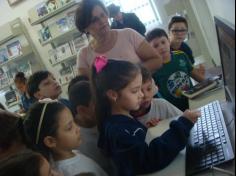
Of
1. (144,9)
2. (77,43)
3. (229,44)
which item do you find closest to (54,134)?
(229,44)

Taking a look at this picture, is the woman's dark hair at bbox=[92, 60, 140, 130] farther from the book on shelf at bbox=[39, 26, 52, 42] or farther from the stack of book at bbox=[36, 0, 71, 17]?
the book on shelf at bbox=[39, 26, 52, 42]

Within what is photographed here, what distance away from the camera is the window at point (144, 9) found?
4828mm

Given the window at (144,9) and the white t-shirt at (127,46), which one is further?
the window at (144,9)

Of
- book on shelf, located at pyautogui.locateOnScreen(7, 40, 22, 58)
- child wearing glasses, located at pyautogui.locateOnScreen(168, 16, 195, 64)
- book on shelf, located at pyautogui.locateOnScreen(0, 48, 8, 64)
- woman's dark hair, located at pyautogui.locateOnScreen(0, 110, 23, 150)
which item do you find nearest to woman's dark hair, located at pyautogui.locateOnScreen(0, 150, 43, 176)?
woman's dark hair, located at pyautogui.locateOnScreen(0, 110, 23, 150)

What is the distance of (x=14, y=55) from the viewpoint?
198 inches

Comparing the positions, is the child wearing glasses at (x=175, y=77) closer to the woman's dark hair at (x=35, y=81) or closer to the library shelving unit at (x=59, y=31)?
the woman's dark hair at (x=35, y=81)

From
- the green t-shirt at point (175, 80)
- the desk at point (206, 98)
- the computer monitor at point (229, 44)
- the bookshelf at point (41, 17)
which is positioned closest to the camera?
the computer monitor at point (229, 44)

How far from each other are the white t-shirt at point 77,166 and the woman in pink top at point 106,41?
0.73 meters

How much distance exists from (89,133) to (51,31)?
11.6ft

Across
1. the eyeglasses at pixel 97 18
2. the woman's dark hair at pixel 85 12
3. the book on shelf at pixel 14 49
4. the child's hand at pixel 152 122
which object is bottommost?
the child's hand at pixel 152 122

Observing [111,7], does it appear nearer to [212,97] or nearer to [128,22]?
[128,22]

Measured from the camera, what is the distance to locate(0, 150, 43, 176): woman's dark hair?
906mm

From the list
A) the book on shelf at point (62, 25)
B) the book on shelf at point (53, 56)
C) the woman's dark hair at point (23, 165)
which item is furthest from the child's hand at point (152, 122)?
the book on shelf at point (53, 56)

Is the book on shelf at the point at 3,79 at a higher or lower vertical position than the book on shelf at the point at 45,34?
lower
